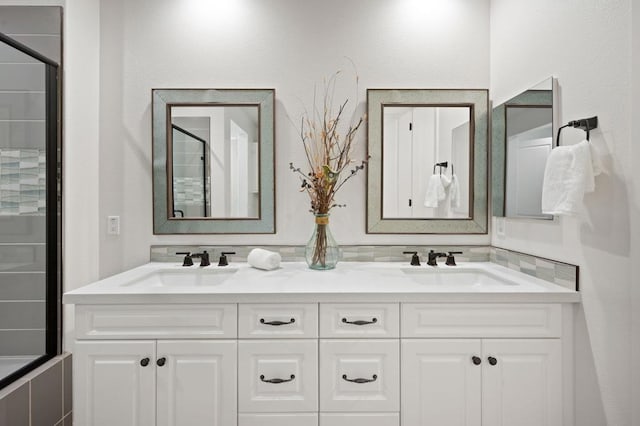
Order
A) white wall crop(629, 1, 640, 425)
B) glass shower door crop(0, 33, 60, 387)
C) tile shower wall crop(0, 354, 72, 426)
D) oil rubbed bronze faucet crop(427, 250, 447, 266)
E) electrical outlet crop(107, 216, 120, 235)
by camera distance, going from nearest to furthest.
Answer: white wall crop(629, 1, 640, 425) < tile shower wall crop(0, 354, 72, 426) < glass shower door crop(0, 33, 60, 387) < oil rubbed bronze faucet crop(427, 250, 447, 266) < electrical outlet crop(107, 216, 120, 235)

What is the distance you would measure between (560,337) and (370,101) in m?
1.42

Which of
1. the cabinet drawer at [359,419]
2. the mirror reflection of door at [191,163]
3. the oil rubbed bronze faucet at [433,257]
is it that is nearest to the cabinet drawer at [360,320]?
the cabinet drawer at [359,419]

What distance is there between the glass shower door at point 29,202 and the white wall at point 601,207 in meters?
2.29

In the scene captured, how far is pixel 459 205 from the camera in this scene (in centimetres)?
206

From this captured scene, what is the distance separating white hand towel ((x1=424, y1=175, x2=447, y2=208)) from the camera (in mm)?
2021

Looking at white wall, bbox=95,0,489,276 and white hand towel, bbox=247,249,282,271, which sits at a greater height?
white wall, bbox=95,0,489,276

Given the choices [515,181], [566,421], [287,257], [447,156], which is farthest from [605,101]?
[287,257]

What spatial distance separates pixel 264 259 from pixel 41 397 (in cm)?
116

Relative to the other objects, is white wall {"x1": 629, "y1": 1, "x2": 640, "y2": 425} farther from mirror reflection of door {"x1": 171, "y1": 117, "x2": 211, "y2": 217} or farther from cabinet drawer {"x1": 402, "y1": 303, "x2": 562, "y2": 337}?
mirror reflection of door {"x1": 171, "y1": 117, "x2": 211, "y2": 217}

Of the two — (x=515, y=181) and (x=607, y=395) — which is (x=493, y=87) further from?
(x=607, y=395)

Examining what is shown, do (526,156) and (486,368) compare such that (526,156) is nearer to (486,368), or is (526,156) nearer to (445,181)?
(445,181)

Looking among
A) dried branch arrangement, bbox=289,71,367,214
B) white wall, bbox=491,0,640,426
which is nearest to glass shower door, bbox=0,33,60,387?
dried branch arrangement, bbox=289,71,367,214

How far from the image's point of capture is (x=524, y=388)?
4.59 ft

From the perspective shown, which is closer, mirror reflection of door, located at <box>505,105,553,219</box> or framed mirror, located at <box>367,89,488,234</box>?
A: mirror reflection of door, located at <box>505,105,553,219</box>
